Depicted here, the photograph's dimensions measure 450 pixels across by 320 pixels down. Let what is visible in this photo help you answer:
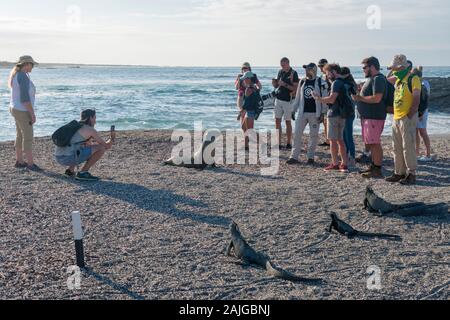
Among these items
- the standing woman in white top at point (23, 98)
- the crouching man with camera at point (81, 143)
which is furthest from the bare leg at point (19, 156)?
the crouching man with camera at point (81, 143)

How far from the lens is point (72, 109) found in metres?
28.4

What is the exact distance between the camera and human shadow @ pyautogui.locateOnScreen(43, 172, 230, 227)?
7.52m

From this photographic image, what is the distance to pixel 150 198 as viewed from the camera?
28.1 feet

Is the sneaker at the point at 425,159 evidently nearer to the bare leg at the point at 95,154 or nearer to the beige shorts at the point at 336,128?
the beige shorts at the point at 336,128

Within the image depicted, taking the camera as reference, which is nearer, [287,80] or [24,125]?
[24,125]

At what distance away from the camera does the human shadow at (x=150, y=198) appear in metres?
7.52

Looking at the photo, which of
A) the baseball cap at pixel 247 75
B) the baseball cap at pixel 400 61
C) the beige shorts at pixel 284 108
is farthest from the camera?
the beige shorts at pixel 284 108

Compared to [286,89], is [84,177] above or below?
below

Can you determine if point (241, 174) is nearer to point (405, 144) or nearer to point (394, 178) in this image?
point (394, 178)

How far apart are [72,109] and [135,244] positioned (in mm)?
23212

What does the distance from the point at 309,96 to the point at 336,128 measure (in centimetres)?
92

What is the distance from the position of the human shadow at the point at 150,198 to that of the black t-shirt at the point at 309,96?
3114 millimetres

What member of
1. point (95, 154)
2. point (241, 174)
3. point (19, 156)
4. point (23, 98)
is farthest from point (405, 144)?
point (19, 156)
